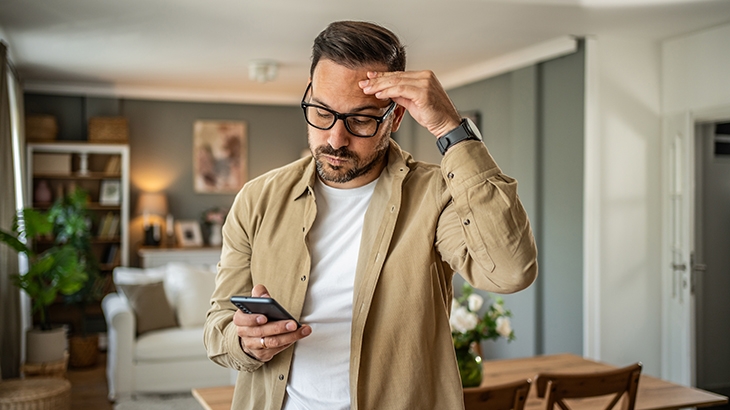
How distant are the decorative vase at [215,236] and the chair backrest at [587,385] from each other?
5.38 m

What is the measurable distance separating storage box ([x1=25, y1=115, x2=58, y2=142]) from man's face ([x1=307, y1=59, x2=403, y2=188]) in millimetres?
6054

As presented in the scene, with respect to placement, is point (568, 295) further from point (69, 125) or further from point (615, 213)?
point (69, 125)

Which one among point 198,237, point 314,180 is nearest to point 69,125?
point 198,237

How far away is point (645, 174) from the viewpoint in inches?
192

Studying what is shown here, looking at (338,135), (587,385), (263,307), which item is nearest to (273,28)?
(587,385)

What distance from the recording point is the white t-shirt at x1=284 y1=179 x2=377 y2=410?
1.27 metres

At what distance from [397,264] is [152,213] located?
6.24 meters

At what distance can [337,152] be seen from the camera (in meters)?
1.28

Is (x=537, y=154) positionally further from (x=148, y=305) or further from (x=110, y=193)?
(x=110, y=193)

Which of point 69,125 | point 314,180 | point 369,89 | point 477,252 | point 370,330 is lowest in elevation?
point 370,330

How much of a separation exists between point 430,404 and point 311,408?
220mm

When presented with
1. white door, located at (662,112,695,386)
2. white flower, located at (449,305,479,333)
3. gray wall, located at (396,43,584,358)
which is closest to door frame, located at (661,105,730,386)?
white door, located at (662,112,695,386)

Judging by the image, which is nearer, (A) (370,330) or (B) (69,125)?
(A) (370,330)

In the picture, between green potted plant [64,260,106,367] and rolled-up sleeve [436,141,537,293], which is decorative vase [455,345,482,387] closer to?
rolled-up sleeve [436,141,537,293]
